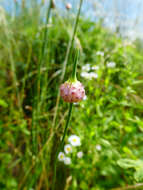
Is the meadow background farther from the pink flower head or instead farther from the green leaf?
the pink flower head

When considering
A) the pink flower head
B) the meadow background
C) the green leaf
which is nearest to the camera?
the pink flower head

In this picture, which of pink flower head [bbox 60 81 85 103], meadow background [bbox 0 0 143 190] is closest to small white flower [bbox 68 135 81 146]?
meadow background [bbox 0 0 143 190]

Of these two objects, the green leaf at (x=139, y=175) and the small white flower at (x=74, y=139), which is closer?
the green leaf at (x=139, y=175)

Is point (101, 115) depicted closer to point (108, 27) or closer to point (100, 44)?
point (100, 44)

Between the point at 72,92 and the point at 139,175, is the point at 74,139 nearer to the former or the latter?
the point at 139,175

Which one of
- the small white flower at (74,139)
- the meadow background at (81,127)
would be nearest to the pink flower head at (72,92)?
the meadow background at (81,127)

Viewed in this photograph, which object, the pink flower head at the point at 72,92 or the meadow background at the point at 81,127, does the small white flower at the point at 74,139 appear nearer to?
the meadow background at the point at 81,127

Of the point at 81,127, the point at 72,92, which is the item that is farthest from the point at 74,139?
the point at 72,92

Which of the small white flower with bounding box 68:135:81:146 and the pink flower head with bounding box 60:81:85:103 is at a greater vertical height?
the pink flower head with bounding box 60:81:85:103

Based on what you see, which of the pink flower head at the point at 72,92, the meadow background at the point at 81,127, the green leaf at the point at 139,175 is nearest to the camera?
the pink flower head at the point at 72,92

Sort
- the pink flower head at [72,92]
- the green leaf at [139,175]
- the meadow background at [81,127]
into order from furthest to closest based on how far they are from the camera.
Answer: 1. the meadow background at [81,127]
2. the green leaf at [139,175]
3. the pink flower head at [72,92]
